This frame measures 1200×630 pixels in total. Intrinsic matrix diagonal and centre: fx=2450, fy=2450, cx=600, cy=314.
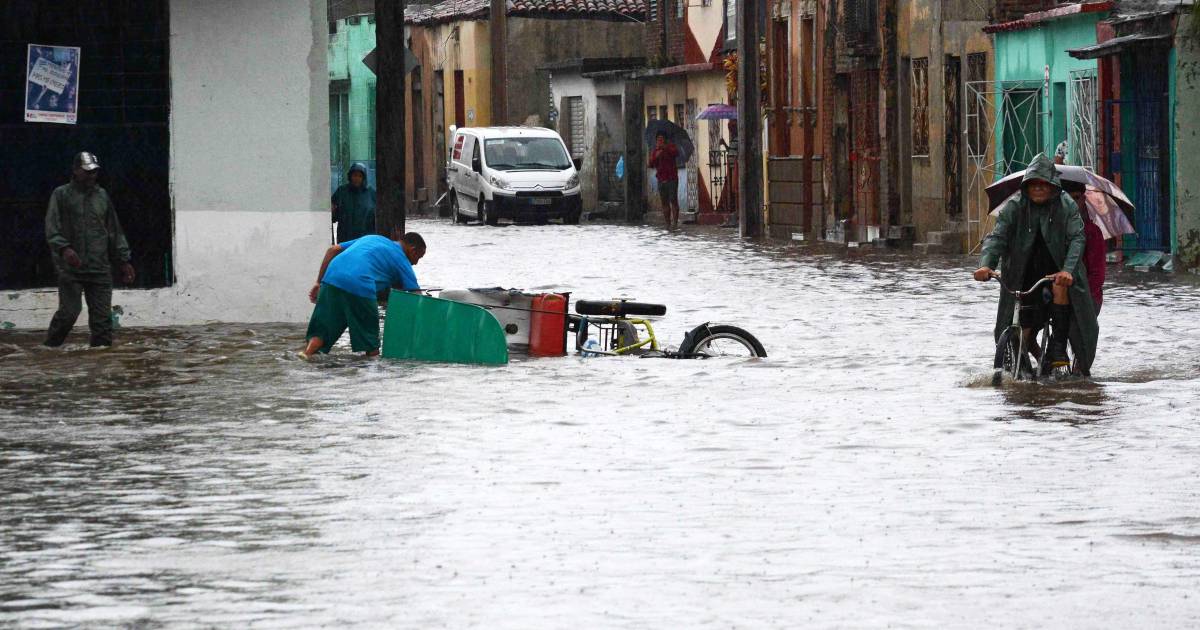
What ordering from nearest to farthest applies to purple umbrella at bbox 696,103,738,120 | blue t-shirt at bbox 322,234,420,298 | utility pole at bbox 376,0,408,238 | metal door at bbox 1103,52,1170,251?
blue t-shirt at bbox 322,234,420,298 < utility pole at bbox 376,0,408,238 < metal door at bbox 1103,52,1170,251 < purple umbrella at bbox 696,103,738,120

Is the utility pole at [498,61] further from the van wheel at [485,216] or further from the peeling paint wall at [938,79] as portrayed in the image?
the peeling paint wall at [938,79]

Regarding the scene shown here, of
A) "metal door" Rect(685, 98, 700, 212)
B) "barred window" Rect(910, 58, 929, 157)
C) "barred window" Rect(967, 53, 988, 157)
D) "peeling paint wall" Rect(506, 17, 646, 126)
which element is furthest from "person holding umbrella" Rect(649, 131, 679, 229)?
"peeling paint wall" Rect(506, 17, 646, 126)

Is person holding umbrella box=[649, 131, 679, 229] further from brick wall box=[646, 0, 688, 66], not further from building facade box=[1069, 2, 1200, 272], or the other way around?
building facade box=[1069, 2, 1200, 272]

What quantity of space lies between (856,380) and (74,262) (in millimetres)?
6195

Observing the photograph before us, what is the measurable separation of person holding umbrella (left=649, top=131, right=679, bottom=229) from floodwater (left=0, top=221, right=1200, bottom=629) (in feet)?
93.0

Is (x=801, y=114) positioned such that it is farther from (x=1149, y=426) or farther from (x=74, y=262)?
(x=1149, y=426)

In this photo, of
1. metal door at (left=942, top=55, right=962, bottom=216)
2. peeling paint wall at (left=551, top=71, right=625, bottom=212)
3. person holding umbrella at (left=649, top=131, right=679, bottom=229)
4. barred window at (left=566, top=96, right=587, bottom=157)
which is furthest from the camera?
barred window at (left=566, top=96, right=587, bottom=157)

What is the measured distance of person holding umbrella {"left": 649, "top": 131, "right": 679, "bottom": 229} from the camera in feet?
155

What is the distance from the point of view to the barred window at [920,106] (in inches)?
1420

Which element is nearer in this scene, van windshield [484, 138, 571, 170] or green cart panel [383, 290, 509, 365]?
green cart panel [383, 290, 509, 365]

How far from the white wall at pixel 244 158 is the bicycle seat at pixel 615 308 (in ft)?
15.0

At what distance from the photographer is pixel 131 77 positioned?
21109 millimetres

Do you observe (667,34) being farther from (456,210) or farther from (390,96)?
(390,96)

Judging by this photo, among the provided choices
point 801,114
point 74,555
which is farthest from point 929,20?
point 74,555
